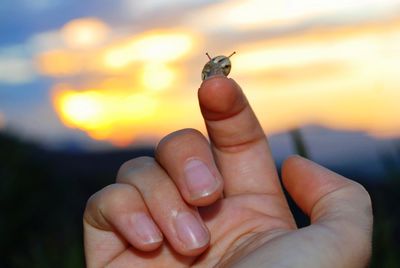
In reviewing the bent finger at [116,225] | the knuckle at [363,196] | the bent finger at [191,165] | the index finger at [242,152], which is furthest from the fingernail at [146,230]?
the knuckle at [363,196]

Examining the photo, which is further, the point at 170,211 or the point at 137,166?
the point at 137,166

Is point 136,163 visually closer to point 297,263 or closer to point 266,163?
point 266,163

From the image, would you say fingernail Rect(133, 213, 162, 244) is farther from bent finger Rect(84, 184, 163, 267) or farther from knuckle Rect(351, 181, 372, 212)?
knuckle Rect(351, 181, 372, 212)

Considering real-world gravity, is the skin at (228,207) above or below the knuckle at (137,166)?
below

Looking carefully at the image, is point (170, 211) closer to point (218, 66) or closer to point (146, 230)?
point (146, 230)

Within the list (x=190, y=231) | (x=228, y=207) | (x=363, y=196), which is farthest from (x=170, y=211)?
(x=363, y=196)

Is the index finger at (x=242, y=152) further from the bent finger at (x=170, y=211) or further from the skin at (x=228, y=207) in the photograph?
the bent finger at (x=170, y=211)

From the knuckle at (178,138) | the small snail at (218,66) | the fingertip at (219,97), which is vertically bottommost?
the knuckle at (178,138)
